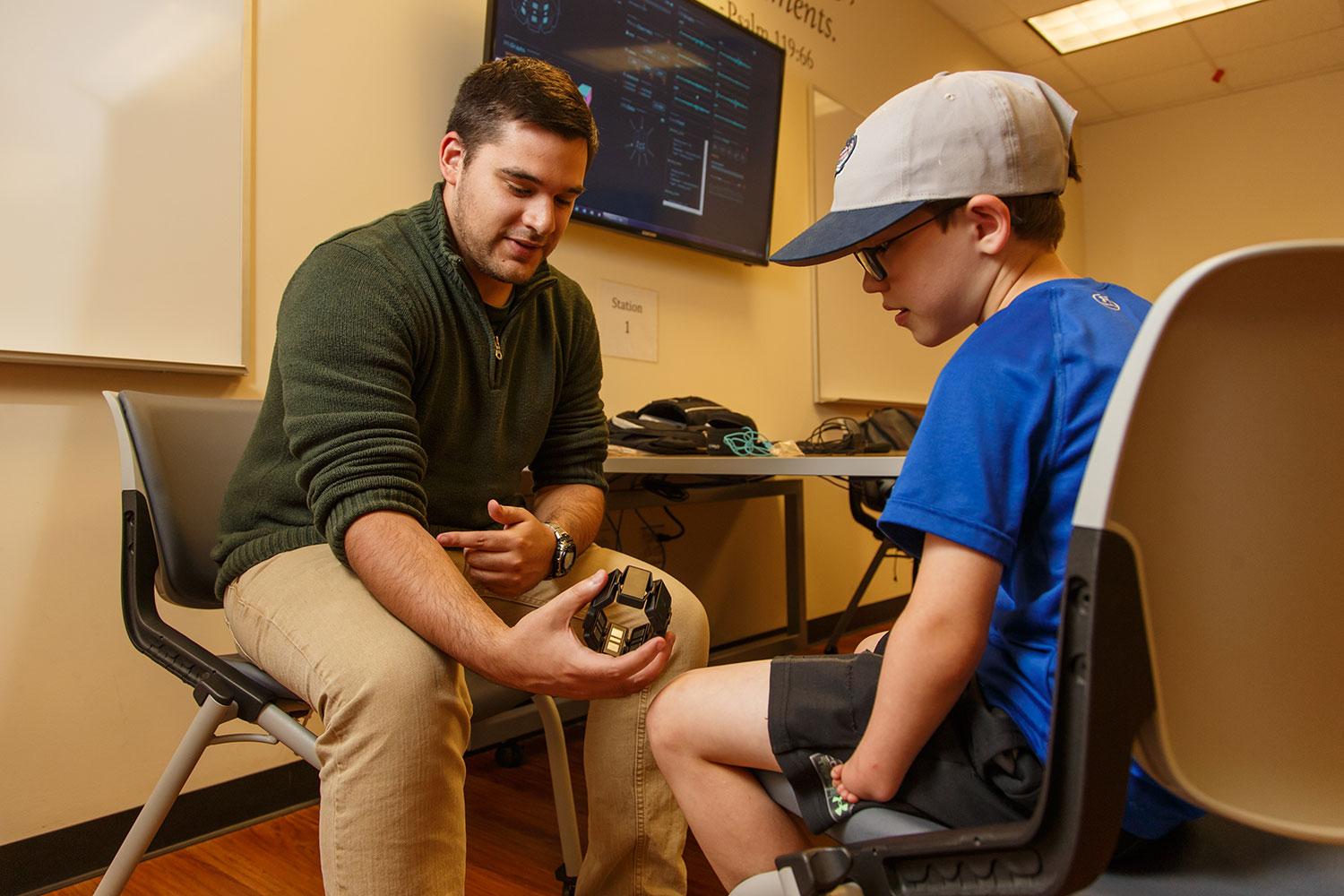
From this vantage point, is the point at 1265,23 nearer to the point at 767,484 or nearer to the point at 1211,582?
the point at 767,484

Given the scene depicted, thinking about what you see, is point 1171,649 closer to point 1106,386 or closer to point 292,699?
point 1106,386

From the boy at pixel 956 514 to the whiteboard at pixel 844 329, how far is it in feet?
7.88

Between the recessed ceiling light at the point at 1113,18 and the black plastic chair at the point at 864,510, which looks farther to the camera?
the recessed ceiling light at the point at 1113,18

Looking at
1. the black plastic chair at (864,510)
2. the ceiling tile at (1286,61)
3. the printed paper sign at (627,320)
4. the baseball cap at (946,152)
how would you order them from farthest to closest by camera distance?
1. the ceiling tile at (1286,61)
2. the black plastic chair at (864,510)
3. the printed paper sign at (627,320)
4. the baseball cap at (946,152)

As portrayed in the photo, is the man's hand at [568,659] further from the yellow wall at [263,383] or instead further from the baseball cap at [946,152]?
the yellow wall at [263,383]

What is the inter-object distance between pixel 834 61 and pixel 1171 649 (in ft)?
11.1

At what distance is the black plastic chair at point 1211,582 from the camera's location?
16.6 inches

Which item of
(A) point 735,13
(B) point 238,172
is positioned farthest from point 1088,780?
(A) point 735,13

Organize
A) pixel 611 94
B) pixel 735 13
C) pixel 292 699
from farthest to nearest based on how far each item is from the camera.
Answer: pixel 735 13 < pixel 611 94 < pixel 292 699

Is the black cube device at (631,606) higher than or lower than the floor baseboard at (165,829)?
higher

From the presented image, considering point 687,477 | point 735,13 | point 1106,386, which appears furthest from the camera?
point 735,13

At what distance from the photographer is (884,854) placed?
0.52 metres

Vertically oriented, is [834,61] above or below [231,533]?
above

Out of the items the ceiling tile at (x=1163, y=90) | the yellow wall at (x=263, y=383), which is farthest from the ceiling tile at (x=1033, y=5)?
the yellow wall at (x=263, y=383)
